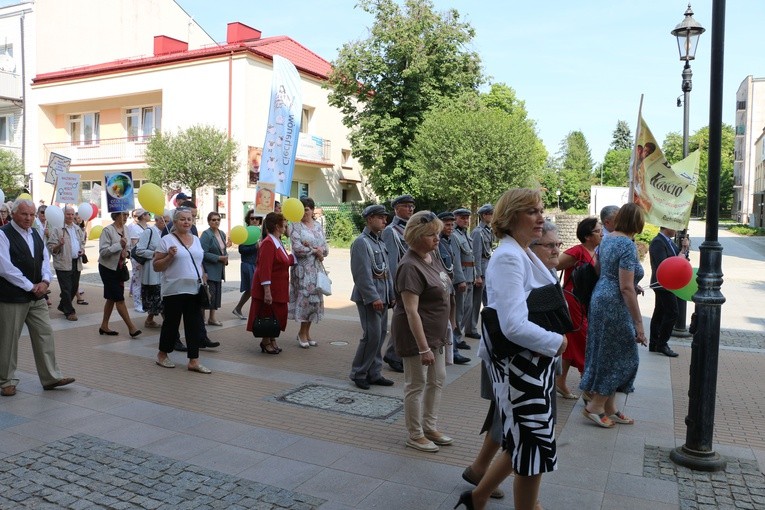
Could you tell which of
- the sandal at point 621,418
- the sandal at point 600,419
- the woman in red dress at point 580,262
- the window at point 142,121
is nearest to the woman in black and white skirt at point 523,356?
the sandal at point 600,419

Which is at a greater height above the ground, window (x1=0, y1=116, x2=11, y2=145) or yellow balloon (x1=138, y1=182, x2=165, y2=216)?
window (x1=0, y1=116, x2=11, y2=145)

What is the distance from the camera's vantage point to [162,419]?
5426 millimetres

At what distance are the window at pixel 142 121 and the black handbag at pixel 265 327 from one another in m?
26.4

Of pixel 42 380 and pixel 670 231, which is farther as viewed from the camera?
pixel 670 231

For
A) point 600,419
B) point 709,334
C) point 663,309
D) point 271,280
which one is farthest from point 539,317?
point 663,309

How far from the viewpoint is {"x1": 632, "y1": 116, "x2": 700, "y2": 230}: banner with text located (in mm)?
7613

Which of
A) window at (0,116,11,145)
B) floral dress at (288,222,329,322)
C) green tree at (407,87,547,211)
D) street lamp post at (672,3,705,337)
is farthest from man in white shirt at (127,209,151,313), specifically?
window at (0,116,11,145)

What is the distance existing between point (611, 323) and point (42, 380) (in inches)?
214

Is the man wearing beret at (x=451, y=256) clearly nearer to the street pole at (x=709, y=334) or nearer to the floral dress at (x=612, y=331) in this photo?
the floral dress at (x=612, y=331)

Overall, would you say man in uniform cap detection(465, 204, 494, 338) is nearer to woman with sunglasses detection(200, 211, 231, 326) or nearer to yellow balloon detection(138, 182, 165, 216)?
woman with sunglasses detection(200, 211, 231, 326)

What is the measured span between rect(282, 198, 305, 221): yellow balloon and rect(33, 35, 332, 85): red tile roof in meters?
21.9

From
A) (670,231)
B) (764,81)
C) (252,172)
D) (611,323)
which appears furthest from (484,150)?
(764,81)

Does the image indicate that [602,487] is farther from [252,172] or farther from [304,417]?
[252,172]

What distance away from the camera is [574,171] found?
9775cm
